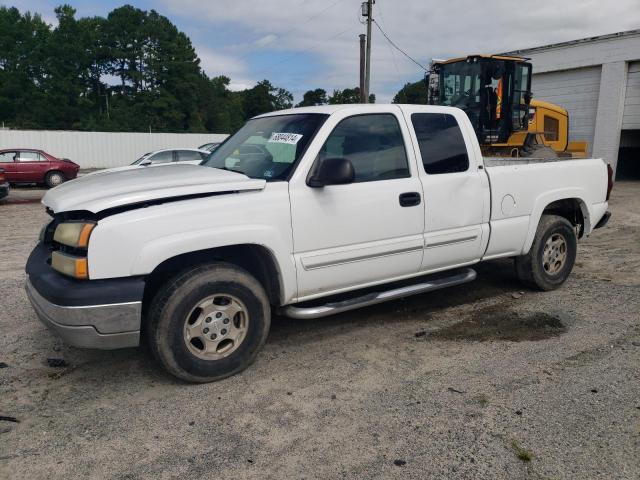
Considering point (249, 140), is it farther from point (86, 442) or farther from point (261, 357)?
point (86, 442)

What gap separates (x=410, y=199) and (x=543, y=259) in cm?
214

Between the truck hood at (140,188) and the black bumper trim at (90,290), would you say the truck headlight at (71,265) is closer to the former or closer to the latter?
the black bumper trim at (90,290)

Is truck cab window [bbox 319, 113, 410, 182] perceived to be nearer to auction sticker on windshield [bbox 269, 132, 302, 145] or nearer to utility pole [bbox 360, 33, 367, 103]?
auction sticker on windshield [bbox 269, 132, 302, 145]

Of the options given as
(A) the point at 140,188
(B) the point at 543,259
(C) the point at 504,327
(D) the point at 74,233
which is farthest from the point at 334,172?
(B) the point at 543,259

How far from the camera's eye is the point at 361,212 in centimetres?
400

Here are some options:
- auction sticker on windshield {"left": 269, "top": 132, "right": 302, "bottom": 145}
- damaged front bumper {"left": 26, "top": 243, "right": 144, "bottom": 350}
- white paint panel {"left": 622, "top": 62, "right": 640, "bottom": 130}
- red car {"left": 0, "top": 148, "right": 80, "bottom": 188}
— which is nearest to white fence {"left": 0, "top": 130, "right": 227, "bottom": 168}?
red car {"left": 0, "top": 148, "right": 80, "bottom": 188}

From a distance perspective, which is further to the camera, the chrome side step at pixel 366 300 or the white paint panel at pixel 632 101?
the white paint panel at pixel 632 101

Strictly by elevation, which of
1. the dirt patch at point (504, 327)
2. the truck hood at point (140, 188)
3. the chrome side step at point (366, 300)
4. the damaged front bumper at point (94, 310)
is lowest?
the dirt patch at point (504, 327)

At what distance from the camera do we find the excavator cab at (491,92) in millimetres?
11859

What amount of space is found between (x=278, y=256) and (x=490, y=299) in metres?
2.83

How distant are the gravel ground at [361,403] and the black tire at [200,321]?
0.14m

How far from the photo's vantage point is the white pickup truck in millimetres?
3205

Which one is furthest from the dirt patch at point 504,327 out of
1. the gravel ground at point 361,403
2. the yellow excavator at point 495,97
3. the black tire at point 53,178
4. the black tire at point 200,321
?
the black tire at point 53,178

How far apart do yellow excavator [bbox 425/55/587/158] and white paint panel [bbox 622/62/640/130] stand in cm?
898
